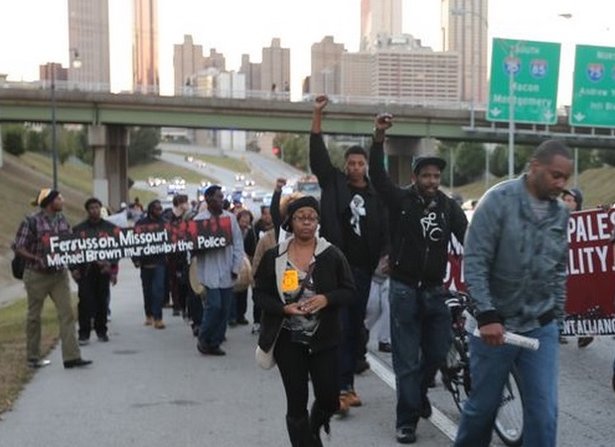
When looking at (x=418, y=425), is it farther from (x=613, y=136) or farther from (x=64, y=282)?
(x=613, y=136)

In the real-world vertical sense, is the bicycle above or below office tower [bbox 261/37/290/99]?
below

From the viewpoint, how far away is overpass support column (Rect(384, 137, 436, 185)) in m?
60.3

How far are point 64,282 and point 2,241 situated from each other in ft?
103

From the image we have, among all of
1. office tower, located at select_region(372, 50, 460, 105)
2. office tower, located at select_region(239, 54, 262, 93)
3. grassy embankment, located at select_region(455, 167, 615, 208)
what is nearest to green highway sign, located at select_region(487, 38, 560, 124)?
grassy embankment, located at select_region(455, 167, 615, 208)

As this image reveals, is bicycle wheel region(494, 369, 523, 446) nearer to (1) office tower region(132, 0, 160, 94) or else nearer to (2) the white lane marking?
(2) the white lane marking

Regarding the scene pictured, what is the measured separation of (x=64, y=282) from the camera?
10430mm

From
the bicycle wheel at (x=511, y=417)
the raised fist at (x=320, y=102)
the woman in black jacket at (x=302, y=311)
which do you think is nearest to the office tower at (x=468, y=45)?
the raised fist at (x=320, y=102)

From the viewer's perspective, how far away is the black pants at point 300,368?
5832 mm

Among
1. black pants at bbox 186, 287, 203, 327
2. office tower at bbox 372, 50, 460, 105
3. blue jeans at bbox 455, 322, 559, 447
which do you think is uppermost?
office tower at bbox 372, 50, 460, 105

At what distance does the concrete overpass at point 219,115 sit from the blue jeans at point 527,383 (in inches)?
1978

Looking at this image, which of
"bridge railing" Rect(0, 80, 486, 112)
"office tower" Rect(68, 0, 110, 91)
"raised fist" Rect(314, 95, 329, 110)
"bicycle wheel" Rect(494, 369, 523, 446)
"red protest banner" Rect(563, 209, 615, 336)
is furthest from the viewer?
"office tower" Rect(68, 0, 110, 91)

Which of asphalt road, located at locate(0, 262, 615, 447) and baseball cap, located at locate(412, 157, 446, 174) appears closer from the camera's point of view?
baseball cap, located at locate(412, 157, 446, 174)

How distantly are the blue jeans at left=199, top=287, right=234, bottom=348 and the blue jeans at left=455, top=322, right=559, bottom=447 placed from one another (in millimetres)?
6057

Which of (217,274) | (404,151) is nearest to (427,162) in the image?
(217,274)
